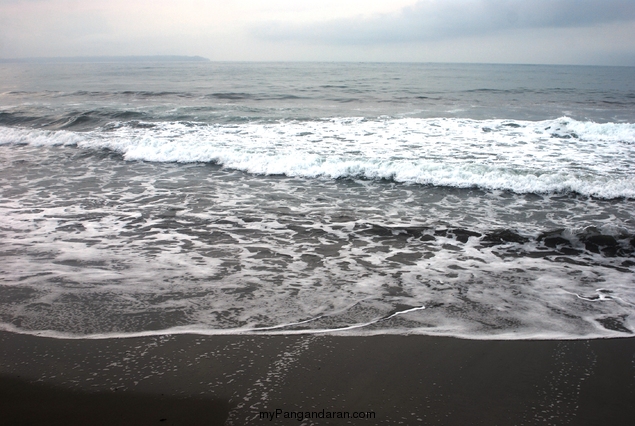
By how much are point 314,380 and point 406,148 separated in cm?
1068

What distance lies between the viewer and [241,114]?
20.2 metres

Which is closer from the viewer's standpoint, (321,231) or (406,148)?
(321,231)

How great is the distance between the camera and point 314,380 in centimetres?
324

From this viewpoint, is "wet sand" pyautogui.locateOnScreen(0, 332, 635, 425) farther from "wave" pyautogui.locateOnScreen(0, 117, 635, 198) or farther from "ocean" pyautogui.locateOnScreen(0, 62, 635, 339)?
"wave" pyautogui.locateOnScreen(0, 117, 635, 198)

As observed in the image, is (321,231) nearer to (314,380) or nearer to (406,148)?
(314,380)

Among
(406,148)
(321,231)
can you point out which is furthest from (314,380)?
(406,148)

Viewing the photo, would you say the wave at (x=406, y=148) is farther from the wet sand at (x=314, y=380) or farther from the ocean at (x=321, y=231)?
the wet sand at (x=314, y=380)

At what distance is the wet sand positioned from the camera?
291cm

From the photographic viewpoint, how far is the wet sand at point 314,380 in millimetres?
2908

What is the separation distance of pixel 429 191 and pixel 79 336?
7.35m

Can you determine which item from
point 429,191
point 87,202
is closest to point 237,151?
point 87,202

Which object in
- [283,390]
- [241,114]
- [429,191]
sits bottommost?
[283,390]

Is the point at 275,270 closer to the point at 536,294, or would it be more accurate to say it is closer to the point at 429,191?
the point at 536,294

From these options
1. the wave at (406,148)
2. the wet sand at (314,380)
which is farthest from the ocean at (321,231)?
the wet sand at (314,380)
